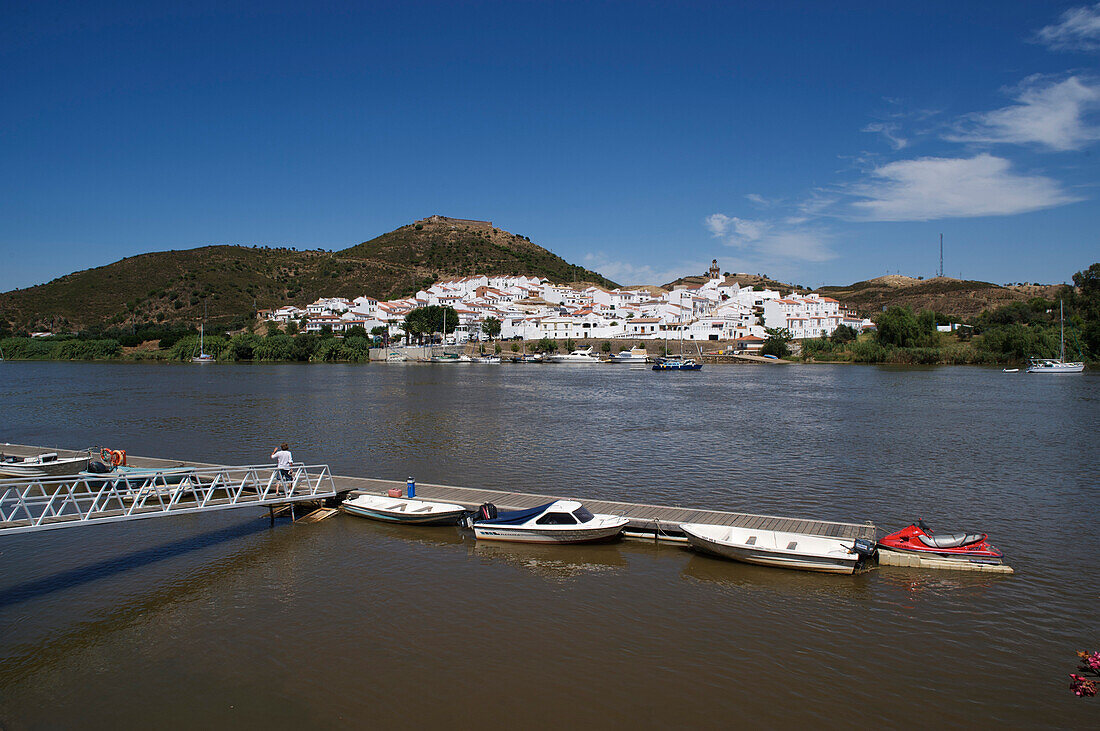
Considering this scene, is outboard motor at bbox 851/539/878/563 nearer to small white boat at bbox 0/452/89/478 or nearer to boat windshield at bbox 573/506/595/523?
boat windshield at bbox 573/506/595/523

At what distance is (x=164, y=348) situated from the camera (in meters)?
101

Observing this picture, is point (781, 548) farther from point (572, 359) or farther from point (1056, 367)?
point (572, 359)

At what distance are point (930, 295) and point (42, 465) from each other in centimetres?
15210

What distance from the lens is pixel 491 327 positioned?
108000 mm

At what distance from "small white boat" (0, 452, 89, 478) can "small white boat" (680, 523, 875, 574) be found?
18002 mm

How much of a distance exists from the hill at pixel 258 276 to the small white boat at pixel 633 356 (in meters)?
58.1

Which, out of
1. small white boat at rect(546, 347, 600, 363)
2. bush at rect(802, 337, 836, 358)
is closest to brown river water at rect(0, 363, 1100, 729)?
bush at rect(802, 337, 836, 358)

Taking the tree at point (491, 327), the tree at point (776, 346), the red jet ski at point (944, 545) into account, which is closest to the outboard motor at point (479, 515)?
the red jet ski at point (944, 545)

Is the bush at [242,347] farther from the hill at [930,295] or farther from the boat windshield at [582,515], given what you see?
the hill at [930,295]

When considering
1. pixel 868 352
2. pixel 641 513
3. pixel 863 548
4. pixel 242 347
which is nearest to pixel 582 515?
pixel 641 513

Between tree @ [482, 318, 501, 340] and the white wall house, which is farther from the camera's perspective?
tree @ [482, 318, 501, 340]

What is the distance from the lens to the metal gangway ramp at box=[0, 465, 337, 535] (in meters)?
10.2

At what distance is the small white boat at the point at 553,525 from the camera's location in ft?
42.3

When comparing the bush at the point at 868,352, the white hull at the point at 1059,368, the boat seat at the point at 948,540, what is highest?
the bush at the point at 868,352
